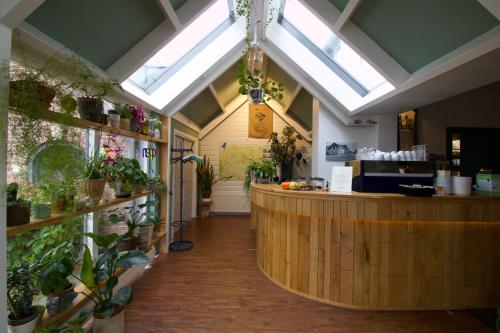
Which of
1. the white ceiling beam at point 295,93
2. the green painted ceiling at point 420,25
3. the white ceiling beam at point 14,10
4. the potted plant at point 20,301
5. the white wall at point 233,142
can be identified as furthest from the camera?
the white wall at point 233,142

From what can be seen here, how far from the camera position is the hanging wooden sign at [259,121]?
4871 mm

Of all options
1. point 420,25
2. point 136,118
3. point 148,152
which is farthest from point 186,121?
point 420,25

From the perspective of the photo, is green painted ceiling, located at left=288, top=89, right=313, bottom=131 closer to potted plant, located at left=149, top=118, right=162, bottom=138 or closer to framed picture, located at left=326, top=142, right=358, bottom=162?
framed picture, located at left=326, top=142, right=358, bottom=162

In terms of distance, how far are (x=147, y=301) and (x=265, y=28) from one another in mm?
3827


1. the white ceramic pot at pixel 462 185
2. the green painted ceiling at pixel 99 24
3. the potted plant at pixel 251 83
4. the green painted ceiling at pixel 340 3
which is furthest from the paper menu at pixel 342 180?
the green painted ceiling at pixel 99 24

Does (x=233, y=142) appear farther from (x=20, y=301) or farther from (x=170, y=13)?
(x=20, y=301)

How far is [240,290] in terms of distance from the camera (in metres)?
2.70

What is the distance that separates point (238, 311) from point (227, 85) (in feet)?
15.1

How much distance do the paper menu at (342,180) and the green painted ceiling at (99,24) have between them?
2.46 meters

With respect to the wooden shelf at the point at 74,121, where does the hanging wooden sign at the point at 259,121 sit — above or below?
above

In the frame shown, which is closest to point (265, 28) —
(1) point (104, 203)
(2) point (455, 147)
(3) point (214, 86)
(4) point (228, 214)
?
(3) point (214, 86)

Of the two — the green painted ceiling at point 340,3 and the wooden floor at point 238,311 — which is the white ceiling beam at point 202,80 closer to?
the green painted ceiling at point 340,3

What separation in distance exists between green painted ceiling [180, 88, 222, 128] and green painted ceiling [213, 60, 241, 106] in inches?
8.6

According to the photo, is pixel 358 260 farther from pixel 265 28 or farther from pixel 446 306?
pixel 265 28
